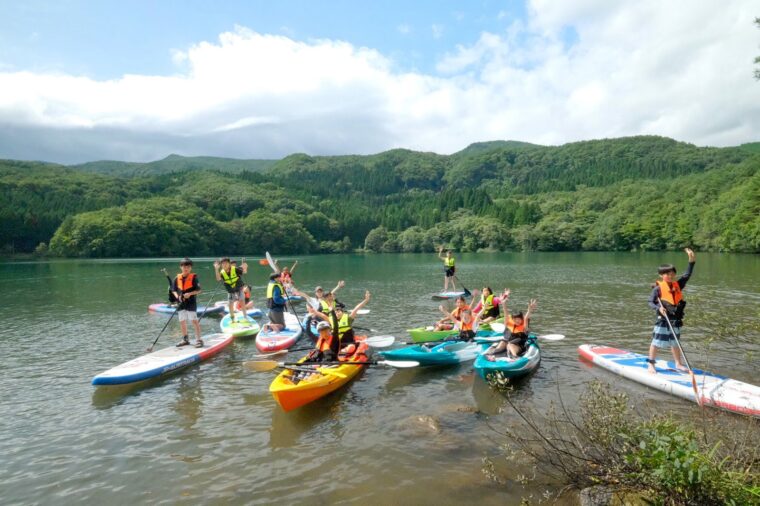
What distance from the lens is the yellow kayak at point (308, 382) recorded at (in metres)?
9.23

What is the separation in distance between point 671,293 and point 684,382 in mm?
1923

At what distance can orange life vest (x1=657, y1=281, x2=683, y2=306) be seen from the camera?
1032 cm

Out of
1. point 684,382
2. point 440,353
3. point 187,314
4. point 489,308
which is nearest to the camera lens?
point 684,382

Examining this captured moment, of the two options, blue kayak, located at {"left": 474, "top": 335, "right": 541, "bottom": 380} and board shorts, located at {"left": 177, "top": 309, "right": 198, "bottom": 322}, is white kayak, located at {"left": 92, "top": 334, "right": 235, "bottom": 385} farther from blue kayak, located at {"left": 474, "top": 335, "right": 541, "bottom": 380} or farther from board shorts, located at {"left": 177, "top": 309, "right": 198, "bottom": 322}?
blue kayak, located at {"left": 474, "top": 335, "right": 541, "bottom": 380}

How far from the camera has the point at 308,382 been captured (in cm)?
952

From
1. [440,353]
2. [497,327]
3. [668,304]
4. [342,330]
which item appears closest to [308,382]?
[342,330]

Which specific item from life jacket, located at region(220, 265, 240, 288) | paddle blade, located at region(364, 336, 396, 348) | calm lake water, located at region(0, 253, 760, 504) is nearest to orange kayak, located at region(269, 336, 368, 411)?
calm lake water, located at region(0, 253, 760, 504)

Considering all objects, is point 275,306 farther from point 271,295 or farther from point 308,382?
point 308,382

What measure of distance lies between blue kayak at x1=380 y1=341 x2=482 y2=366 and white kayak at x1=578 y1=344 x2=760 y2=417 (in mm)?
3303

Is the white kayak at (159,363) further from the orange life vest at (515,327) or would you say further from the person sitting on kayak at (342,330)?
the orange life vest at (515,327)

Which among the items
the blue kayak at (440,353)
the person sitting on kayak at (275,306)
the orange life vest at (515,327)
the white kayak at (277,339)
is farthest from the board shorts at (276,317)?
the orange life vest at (515,327)

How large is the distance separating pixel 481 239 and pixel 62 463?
11069 cm

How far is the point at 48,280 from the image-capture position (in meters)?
40.6

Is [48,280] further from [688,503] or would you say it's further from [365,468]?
[688,503]
